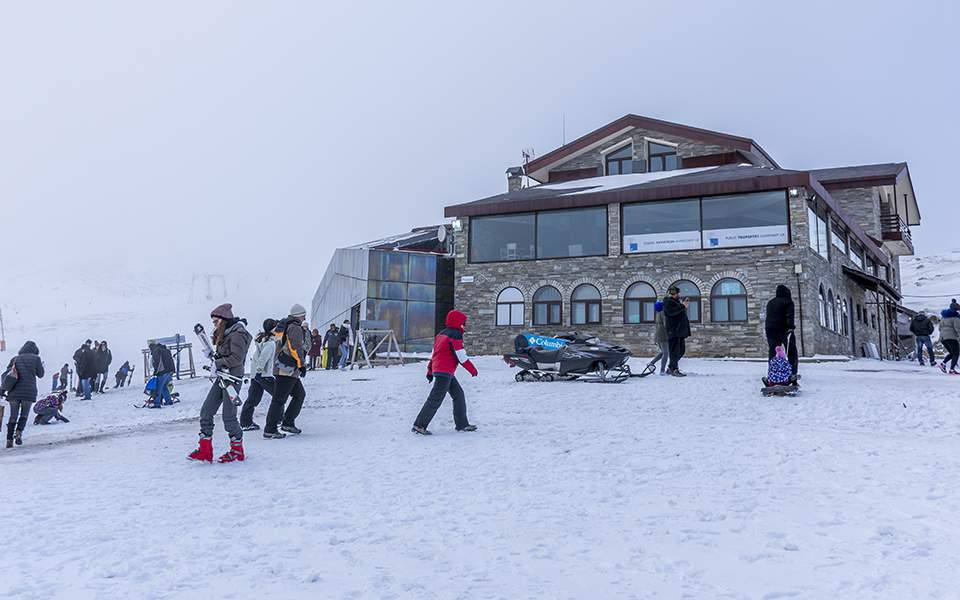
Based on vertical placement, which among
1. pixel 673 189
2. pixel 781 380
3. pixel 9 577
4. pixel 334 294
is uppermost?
pixel 673 189

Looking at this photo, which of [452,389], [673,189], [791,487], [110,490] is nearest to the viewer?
[791,487]

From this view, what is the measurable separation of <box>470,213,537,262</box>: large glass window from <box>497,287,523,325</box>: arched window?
4.38 ft

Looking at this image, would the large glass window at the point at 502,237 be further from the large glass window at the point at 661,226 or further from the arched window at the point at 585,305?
the large glass window at the point at 661,226

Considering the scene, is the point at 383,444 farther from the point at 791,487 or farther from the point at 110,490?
the point at 791,487

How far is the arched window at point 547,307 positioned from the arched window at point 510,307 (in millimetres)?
572

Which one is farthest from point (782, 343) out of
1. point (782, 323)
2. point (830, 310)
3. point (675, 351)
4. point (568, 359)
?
point (830, 310)

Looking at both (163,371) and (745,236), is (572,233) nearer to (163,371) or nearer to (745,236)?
(745,236)

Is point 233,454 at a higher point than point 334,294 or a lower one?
lower

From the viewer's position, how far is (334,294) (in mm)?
37906

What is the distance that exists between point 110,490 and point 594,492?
A: 14.1 ft

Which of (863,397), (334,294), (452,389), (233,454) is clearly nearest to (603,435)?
(452,389)

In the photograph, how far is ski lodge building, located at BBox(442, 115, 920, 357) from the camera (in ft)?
75.5

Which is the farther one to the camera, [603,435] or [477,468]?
[603,435]

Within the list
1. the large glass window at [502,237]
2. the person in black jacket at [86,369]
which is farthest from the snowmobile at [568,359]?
the person in black jacket at [86,369]
